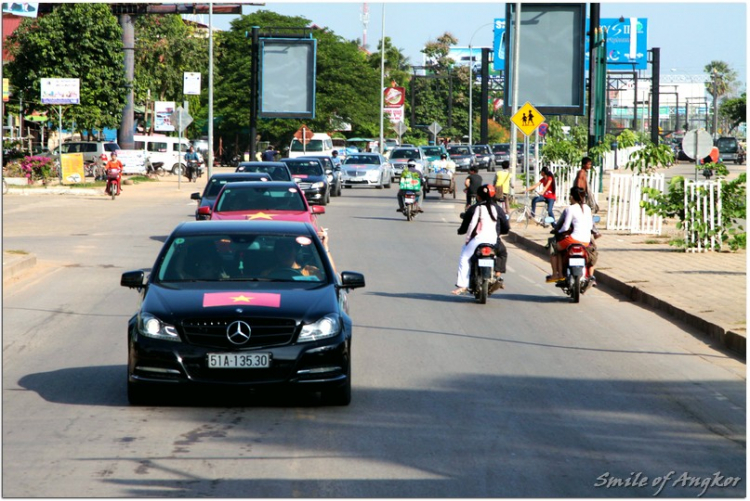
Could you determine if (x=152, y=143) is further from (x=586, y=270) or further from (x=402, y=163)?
(x=586, y=270)

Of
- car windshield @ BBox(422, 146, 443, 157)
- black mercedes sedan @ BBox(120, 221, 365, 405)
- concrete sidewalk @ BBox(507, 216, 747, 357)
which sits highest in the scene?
car windshield @ BBox(422, 146, 443, 157)

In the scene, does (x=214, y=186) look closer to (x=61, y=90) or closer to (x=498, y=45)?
(x=61, y=90)

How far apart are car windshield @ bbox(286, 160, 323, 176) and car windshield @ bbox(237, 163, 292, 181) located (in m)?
7.94

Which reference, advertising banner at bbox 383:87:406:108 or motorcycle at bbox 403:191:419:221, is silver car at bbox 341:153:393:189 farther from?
advertising banner at bbox 383:87:406:108

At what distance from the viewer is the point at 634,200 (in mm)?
26625

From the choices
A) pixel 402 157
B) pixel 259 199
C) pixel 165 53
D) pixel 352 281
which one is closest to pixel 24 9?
pixel 402 157

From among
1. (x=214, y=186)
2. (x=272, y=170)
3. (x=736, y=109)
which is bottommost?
(x=214, y=186)

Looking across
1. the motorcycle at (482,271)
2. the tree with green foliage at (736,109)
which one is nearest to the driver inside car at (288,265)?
the motorcycle at (482,271)

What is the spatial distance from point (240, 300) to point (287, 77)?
47206 millimetres

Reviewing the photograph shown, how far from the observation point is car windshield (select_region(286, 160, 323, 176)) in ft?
128

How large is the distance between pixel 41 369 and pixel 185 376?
2502 millimetres

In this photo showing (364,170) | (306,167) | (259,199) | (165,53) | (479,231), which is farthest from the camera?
(165,53)

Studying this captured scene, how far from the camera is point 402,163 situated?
56781mm

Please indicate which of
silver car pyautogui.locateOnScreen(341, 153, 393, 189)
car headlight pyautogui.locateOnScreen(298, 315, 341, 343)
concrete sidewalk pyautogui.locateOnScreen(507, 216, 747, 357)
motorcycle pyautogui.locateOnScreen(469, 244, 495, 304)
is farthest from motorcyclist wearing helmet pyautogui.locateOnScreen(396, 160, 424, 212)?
car headlight pyautogui.locateOnScreen(298, 315, 341, 343)
